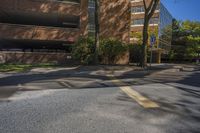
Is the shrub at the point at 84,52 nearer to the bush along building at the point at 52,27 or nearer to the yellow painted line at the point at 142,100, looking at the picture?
the bush along building at the point at 52,27

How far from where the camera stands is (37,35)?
94.2 ft

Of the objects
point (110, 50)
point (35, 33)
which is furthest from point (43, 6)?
point (110, 50)

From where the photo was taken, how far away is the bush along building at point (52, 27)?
1101 inches

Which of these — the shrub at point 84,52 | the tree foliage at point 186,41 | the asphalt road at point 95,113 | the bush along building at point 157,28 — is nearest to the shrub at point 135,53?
the shrub at point 84,52

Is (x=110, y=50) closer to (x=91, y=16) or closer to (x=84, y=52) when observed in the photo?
(x=84, y=52)

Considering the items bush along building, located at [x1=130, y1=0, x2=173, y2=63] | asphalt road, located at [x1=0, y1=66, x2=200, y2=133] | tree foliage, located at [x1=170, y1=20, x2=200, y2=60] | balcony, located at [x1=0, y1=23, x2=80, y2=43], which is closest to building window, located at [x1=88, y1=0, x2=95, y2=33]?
balcony, located at [x1=0, y1=23, x2=80, y2=43]

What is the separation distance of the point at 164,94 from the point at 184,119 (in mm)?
3233

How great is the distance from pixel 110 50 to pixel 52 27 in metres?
7.66

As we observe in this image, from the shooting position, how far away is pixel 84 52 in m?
24.4

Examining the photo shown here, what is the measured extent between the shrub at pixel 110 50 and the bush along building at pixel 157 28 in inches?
793

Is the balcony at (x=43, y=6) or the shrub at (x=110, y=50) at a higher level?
the balcony at (x=43, y=6)

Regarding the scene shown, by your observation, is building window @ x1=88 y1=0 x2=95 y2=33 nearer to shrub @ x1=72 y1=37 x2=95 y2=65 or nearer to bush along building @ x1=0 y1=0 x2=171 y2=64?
bush along building @ x1=0 y1=0 x2=171 y2=64

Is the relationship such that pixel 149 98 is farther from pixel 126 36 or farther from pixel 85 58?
pixel 126 36

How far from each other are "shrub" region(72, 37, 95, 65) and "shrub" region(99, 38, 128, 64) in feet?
4.30
